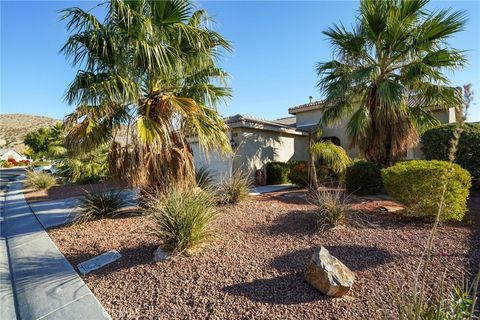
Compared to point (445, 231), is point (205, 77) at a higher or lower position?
higher

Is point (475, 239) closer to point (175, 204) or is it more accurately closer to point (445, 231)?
point (445, 231)

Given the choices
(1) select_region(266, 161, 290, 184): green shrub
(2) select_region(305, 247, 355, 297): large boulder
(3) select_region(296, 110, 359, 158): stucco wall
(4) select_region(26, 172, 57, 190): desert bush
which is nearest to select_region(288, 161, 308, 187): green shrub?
(1) select_region(266, 161, 290, 184): green shrub

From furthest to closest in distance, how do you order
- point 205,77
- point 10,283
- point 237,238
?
1. point 205,77
2. point 237,238
3. point 10,283

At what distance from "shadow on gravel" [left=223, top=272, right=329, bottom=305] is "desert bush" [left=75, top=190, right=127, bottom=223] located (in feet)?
15.7

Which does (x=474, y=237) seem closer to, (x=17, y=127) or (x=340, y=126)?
(x=340, y=126)

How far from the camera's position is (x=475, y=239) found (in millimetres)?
4625

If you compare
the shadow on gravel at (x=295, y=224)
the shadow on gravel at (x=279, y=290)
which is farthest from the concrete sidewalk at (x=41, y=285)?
the shadow on gravel at (x=295, y=224)

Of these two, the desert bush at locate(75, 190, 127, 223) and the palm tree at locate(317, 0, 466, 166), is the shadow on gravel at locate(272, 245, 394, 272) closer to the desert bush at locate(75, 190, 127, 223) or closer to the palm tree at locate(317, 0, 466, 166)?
the desert bush at locate(75, 190, 127, 223)

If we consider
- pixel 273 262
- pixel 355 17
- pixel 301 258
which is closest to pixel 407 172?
pixel 301 258

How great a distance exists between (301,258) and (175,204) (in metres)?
2.26

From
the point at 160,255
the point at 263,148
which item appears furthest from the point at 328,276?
the point at 263,148

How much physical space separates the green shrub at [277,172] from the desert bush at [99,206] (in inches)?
312

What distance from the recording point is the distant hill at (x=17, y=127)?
81312 mm

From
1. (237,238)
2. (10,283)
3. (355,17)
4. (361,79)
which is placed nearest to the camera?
(10,283)
